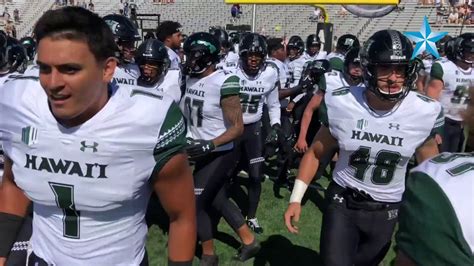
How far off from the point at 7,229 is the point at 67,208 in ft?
1.35


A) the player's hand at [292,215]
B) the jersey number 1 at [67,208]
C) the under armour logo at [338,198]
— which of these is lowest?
the player's hand at [292,215]

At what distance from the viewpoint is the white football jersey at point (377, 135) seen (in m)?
3.29

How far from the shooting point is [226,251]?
5.17 m

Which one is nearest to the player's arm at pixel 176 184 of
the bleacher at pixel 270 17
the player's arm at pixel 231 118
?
the player's arm at pixel 231 118

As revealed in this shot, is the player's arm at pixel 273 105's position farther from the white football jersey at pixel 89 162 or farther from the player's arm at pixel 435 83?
the white football jersey at pixel 89 162

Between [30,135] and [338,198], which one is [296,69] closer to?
[338,198]

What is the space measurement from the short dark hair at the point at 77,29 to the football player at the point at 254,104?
3506mm

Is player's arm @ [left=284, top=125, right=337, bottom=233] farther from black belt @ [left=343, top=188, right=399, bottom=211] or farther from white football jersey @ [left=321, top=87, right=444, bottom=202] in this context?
black belt @ [left=343, top=188, right=399, bottom=211]

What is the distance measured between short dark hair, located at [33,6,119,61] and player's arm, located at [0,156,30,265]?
2.37ft

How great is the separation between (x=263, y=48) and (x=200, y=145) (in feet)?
6.48

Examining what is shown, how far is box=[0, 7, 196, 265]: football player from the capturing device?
2.05m

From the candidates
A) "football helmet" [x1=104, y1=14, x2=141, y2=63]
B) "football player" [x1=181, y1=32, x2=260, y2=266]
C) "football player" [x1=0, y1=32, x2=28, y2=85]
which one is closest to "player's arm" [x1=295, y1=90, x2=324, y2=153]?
"football player" [x1=181, y1=32, x2=260, y2=266]

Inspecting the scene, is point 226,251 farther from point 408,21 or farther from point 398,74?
point 408,21

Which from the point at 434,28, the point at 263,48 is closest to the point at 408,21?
the point at 434,28
